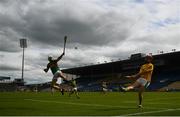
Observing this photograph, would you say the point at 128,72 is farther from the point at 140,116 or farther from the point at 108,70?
the point at 140,116

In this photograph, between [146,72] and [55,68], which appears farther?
[55,68]

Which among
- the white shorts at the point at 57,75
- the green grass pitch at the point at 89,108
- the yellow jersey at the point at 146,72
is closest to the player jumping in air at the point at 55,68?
the white shorts at the point at 57,75

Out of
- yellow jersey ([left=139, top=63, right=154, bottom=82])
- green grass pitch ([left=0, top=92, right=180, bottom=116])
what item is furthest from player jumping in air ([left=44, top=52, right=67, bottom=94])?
yellow jersey ([left=139, top=63, right=154, bottom=82])

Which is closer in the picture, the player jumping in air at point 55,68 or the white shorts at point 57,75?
the player jumping in air at point 55,68

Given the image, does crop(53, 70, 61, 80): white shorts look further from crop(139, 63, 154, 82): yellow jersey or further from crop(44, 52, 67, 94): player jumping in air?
crop(139, 63, 154, 82): yellow jersey

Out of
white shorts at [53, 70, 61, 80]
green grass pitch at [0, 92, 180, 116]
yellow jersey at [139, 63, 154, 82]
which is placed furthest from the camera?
white shorts at [53, 70, 61, 80]

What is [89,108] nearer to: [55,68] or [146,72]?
[55,68]

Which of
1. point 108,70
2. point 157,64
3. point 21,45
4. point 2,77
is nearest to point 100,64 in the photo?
point 108,70

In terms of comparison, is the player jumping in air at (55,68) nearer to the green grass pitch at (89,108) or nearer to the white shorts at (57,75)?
the white shorts at (57,75)

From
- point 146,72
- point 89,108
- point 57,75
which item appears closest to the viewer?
point 146,72

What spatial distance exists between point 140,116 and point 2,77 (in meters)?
143

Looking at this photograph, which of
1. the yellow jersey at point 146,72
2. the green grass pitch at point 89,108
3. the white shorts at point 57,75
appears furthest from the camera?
the white shorts at point 57,75

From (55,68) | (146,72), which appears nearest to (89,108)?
(55,68)

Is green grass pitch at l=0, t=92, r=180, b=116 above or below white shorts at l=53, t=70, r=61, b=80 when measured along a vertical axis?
below
